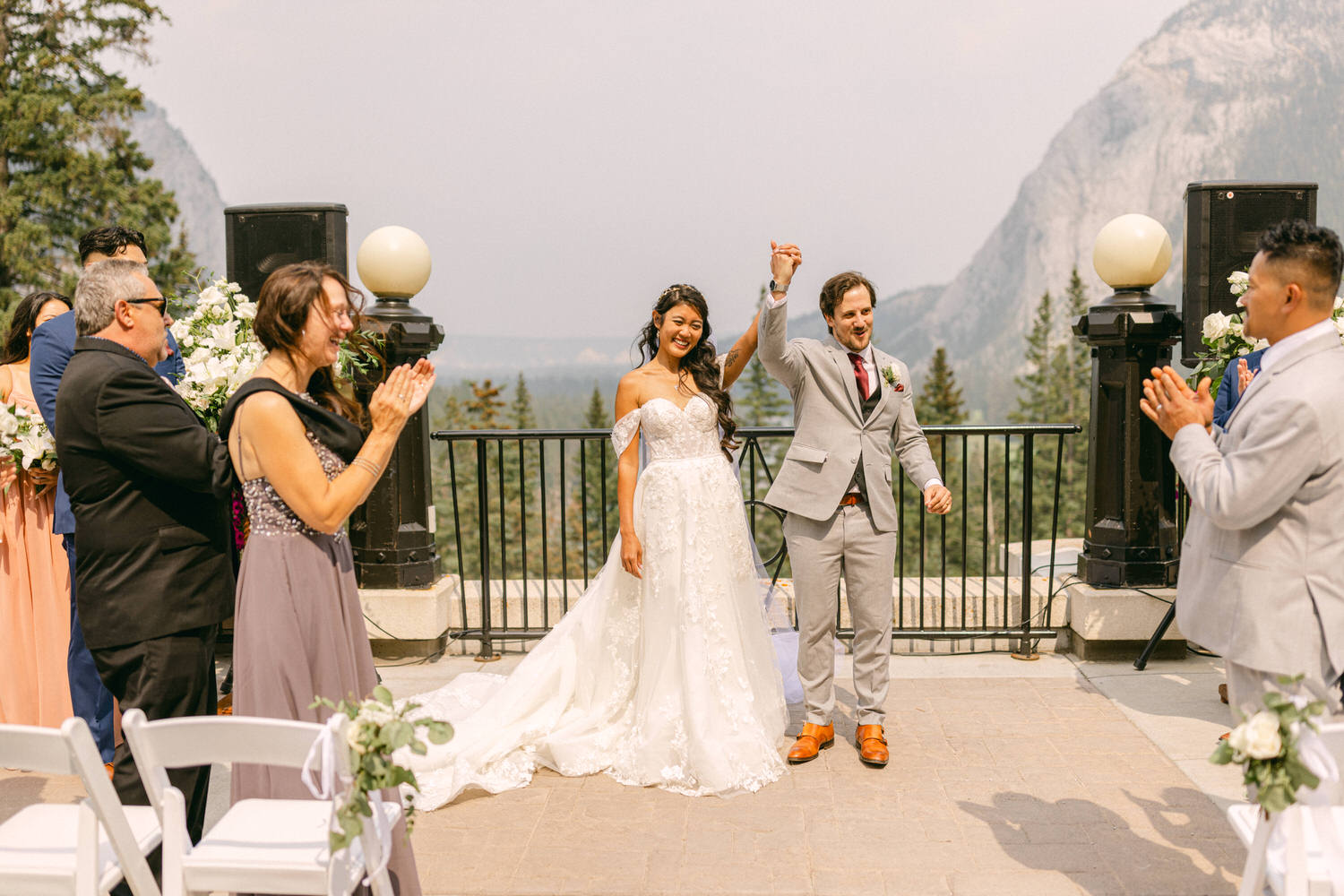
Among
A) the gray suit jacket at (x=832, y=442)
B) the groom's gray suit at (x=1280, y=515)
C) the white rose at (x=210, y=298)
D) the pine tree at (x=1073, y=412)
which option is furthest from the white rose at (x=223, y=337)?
the pine tree at (x=1073, y=412)

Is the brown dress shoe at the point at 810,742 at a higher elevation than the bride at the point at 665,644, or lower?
lower

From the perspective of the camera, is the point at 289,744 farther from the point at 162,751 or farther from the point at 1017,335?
the point at 1017,335

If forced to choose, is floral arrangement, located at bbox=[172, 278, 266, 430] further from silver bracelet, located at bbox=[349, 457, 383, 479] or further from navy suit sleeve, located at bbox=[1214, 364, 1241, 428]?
navy suit sleeve, located at bbox=[1214, 364, 1241, 428]

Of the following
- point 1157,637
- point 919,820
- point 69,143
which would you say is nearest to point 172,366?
point 919,820

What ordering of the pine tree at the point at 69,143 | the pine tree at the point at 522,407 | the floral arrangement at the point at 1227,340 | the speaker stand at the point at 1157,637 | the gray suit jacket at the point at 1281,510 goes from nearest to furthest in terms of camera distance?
the gray suit jacket at the point at 1281,510
the floral arrangement at the point at 1227,340
the speaker stand at the point at 1157,637
the pine tree at the point at 69,143
the pine tree at the point at 522,407

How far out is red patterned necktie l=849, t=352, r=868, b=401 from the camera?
448cm

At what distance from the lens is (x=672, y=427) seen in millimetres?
4484

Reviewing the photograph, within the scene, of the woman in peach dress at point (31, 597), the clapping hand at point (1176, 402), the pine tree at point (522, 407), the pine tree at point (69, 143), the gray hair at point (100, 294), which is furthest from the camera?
the pine tree at point (522, 407)

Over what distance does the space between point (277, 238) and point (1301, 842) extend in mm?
5439

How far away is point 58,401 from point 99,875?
4.47 feet

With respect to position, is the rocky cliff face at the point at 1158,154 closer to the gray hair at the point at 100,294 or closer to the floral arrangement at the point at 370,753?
the gray hair at the point at 100,294

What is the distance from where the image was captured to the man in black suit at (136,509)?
2.96 metres

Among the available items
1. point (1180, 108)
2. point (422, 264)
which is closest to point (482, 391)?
point (422, 264)

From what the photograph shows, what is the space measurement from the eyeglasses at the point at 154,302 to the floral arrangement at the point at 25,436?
61.7 inches
